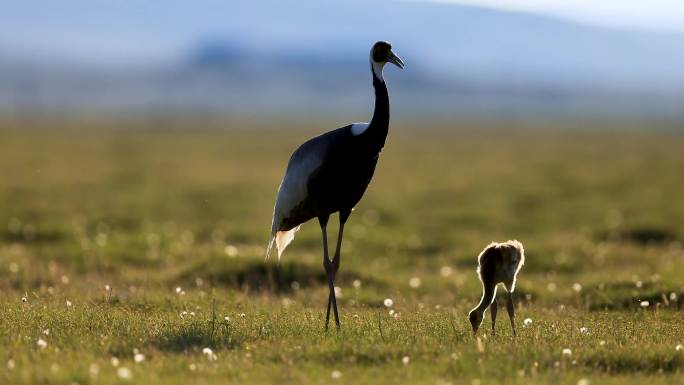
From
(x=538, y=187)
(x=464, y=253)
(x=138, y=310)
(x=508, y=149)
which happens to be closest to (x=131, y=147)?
(x=508, y=149)

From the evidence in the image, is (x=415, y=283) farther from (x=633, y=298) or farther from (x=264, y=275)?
(x=633, y=298)

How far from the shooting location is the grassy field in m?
8.48

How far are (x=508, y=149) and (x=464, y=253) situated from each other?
50.7 metres

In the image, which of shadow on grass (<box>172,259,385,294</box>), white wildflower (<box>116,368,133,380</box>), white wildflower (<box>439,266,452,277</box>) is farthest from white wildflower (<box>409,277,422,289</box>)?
white wildflower (<box>116,368,133,380</box>)

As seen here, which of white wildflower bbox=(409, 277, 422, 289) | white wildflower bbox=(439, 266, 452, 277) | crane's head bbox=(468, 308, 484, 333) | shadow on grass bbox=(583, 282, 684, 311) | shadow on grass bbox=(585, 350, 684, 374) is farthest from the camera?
white wildflower bbox=(439, 266, 452, 277)

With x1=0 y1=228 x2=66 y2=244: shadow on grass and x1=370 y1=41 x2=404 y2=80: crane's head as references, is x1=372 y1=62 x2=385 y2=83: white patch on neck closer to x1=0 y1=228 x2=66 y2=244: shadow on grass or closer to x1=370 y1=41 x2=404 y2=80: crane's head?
x1=370 y1=41 x2=404 y2=80: crane's head

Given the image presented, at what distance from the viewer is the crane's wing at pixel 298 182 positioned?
11070mm

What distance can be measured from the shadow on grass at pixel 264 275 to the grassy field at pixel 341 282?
0.16 ft

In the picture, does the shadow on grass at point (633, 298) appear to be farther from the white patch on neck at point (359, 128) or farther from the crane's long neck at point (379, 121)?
the white patch on neck at point (359, 128)

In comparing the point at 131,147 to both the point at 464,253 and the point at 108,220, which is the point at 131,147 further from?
the point at 464,253

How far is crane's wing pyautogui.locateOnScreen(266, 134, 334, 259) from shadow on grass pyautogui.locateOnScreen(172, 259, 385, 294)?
3.88 meters

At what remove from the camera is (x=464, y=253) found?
21.4m

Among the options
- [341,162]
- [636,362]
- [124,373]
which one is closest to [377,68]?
[341,162]

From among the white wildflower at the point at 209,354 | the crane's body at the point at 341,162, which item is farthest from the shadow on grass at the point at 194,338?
the crane's body at the point at 341,162
